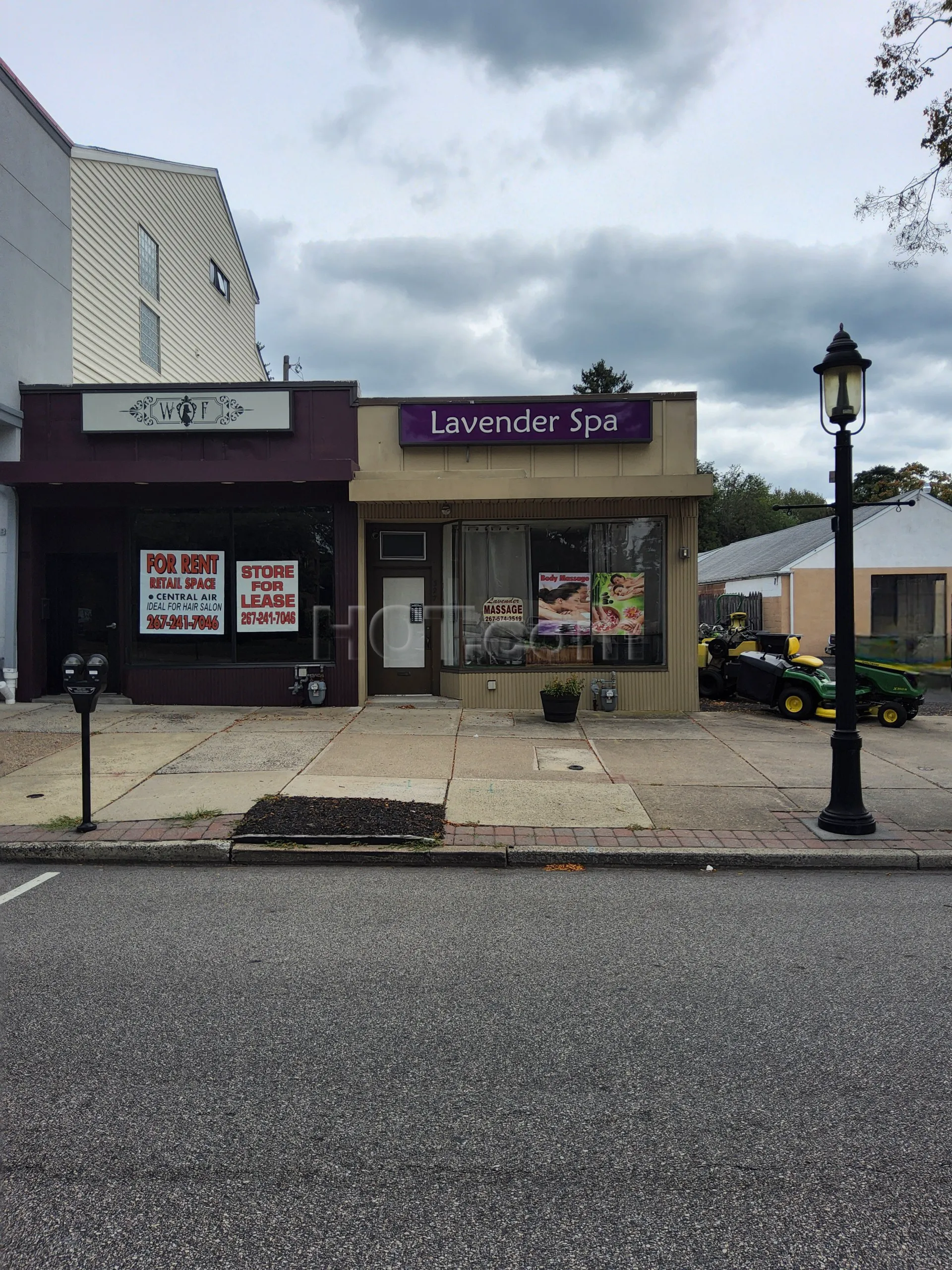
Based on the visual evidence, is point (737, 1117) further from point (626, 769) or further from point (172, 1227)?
point (626, 769)

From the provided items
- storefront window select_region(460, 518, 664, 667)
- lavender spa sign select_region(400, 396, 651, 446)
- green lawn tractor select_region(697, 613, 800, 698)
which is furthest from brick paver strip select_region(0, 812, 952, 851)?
green lawn tractor select_region(697, 613, 800, 698)

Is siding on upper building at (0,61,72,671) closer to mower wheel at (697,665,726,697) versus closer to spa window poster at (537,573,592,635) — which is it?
spa window poster at (537,573,592,635)

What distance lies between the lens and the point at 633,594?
43.9ft

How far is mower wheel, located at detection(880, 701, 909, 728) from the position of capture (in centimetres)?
1255

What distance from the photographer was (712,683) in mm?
15172

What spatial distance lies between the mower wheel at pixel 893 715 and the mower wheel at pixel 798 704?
94cm

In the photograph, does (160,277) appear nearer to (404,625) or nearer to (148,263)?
(148,263)

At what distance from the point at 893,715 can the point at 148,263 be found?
17.3 metres

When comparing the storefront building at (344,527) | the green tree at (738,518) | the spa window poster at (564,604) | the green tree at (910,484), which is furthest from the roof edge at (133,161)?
the green tree at (738,518)

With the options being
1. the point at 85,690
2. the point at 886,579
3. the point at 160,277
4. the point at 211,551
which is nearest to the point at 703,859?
the point at 85,690

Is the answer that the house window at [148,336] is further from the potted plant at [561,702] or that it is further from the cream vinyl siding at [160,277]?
the potted plant at [561,702]

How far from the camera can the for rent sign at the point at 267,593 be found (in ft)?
43.3

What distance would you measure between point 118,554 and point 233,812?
7.57 m

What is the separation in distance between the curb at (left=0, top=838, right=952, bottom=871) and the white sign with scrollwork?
768cm
